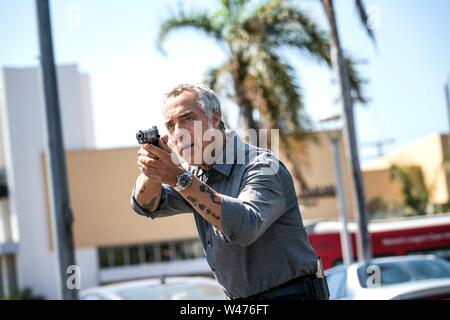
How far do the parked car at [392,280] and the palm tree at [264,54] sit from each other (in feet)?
17.0

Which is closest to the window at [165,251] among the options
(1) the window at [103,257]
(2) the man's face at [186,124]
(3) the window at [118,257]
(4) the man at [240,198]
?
(3) the window at [118,257]

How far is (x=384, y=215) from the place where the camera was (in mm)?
33750

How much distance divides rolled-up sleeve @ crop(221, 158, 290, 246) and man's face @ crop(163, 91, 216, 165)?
156 mm

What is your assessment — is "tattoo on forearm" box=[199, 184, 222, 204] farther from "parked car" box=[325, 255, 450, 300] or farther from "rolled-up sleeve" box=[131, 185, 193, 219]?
"parked car" box=[325, 255, 450, 300]

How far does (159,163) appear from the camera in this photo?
2043 millimetres

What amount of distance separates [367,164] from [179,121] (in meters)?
44.0

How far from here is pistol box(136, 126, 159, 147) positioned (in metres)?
2.02

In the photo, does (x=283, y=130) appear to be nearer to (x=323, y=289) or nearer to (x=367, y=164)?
(x=323, y=289)

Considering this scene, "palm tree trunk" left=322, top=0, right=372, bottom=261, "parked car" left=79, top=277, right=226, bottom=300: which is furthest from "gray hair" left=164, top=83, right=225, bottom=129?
"palm tree trunk" left=322, top=0, right=372, bottom=261

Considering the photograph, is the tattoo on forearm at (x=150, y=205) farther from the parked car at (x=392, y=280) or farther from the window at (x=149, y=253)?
the window at (x=149, y=253)

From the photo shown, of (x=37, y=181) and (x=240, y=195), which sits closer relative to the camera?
(x=240, y=195)

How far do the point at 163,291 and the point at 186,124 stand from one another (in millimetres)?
3829

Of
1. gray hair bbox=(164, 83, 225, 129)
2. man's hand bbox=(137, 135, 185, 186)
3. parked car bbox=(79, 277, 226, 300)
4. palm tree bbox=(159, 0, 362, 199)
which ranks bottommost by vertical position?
parked car bbox=(79, 277, 226, 300)

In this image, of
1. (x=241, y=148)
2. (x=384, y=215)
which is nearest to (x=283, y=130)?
(x=241, y=148)
